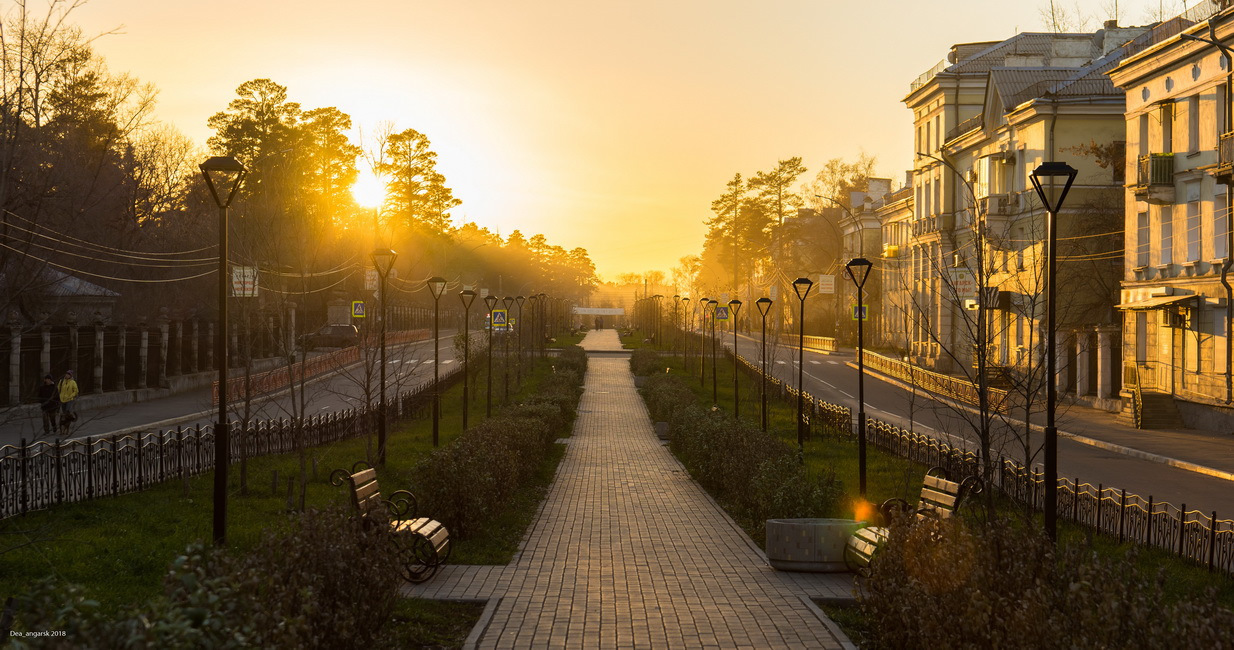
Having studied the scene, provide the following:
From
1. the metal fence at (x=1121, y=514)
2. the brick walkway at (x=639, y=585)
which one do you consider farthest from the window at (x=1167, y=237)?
the brick walkway at (x=639, y=585)

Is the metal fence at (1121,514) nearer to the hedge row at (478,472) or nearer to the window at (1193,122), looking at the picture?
the hedge row at (478,472)

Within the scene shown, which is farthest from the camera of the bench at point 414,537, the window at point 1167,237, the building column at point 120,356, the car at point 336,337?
the car at point 336,337

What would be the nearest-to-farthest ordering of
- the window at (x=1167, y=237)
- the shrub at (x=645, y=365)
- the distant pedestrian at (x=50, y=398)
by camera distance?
1. the distant pedestrian at (x=50, y=398)
2. the window at (x=1167, y=237)
3. the shrub at (x=645, y=365)

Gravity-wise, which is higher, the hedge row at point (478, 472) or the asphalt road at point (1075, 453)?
the hedge row at point (478, 472)

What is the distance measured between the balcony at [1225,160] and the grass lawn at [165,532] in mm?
19247

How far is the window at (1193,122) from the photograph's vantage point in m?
28.7

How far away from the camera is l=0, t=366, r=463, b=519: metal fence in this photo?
13273 millimetres

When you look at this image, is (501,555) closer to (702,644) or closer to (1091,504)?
(702,644)

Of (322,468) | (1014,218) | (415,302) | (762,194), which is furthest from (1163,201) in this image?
(415,302)

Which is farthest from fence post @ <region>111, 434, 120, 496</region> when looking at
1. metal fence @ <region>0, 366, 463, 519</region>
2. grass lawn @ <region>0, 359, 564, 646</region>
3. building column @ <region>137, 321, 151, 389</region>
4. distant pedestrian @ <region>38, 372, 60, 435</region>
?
building column @ <region>137, 321, 151, 389</region>

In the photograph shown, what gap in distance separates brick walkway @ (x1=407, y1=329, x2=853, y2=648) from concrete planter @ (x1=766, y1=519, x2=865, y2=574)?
15 centimetres

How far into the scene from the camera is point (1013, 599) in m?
6.14

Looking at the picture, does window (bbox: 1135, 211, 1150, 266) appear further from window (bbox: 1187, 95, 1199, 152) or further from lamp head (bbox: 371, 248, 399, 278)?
lamp head (bbox: 371, 248, 399, 278)

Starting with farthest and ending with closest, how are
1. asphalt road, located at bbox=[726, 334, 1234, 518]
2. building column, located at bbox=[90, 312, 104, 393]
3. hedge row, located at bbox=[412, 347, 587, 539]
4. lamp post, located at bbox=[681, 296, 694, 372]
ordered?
1. lamp post, located at bbox=[681, 296, 694, 372]
2. building column, located at bbox=[90, 312, 104, 393]
3. asphalt road, located at bbox=[726, 334, 1234, 518]
4. hedge row, located at bbox=[412, 347, 587, 539]
